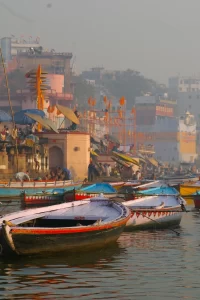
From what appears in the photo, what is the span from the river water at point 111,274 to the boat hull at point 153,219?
2873mm

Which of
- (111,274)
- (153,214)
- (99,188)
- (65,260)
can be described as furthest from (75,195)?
(111,274)

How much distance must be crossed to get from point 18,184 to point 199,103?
442 ft

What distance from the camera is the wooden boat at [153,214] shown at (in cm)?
2339

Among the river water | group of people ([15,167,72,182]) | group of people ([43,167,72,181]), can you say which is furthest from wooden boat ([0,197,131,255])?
group of people ([43,167,72,181])

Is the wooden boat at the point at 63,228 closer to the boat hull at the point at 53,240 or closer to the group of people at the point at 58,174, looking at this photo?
the boat hull at the point at 53,240

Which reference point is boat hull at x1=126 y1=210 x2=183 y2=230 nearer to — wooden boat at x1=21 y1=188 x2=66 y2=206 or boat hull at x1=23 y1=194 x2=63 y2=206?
wooden boat at x1=21 y1=188 x2=66 y2=206

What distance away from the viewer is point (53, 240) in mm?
17047

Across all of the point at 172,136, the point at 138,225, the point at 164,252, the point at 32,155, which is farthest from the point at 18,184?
the point at 172,136

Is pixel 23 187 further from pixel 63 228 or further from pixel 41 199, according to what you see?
pixel 63 228

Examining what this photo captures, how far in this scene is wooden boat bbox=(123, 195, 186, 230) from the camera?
76.7 feet

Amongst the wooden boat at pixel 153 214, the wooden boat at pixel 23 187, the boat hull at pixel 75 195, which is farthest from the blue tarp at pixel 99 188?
the wooden boat at pixel 153 214

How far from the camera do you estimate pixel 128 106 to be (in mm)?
177250

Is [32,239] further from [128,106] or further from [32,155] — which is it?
[128,106]

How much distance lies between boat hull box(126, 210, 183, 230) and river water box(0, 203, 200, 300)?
2873 millimetres
